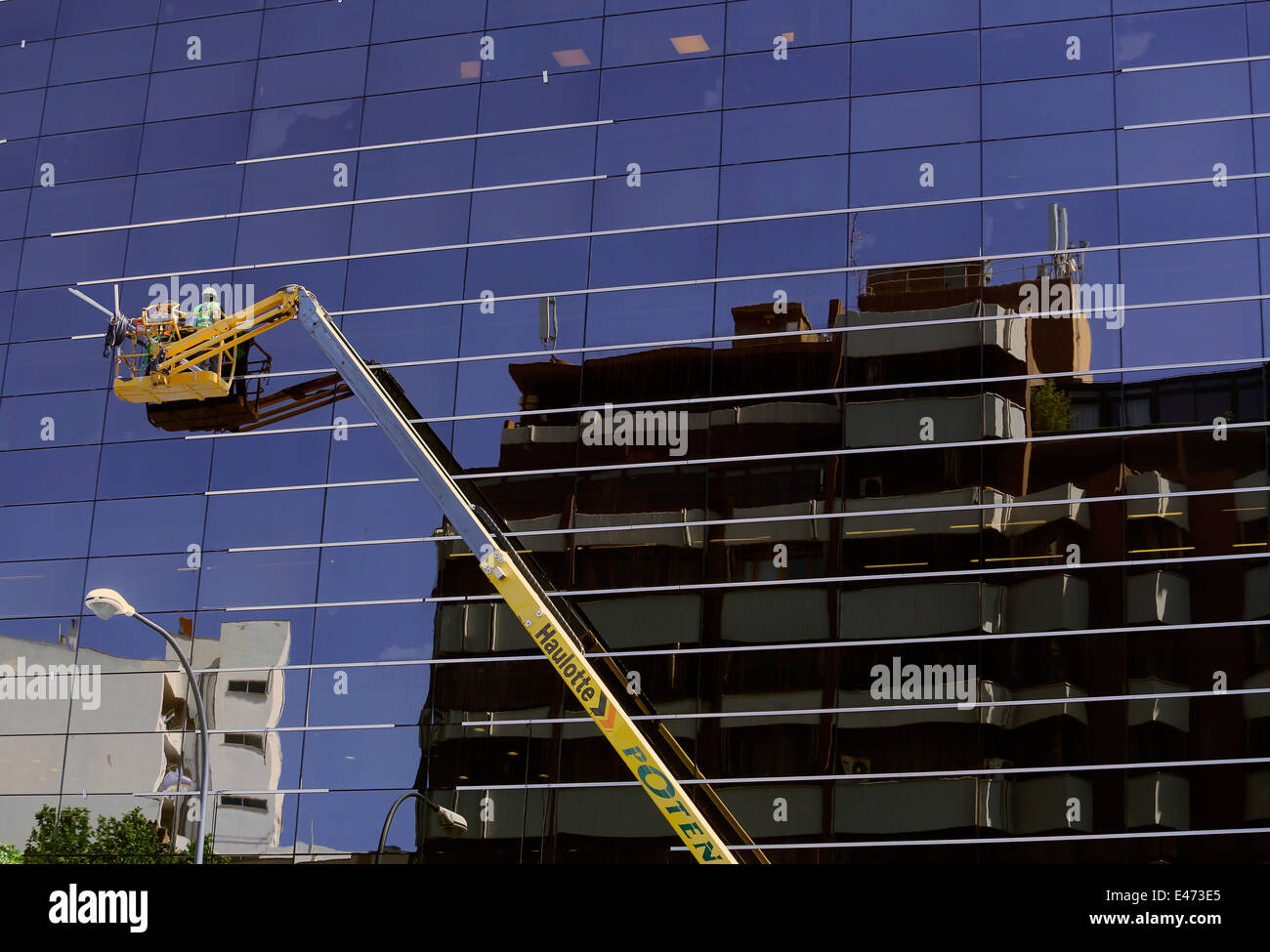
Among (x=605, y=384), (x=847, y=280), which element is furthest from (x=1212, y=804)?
(x=605, y=384)

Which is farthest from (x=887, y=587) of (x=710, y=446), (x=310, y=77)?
(x=310, y=77)

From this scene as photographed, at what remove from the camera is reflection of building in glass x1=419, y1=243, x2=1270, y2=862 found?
23000 millimetres

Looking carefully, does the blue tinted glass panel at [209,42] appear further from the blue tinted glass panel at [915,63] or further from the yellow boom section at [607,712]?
the yellow boom section at [607,712]

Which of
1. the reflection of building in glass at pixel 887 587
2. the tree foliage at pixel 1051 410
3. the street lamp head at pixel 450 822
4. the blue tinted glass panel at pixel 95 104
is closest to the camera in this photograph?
the reflection of building in glass at pixel 887 587

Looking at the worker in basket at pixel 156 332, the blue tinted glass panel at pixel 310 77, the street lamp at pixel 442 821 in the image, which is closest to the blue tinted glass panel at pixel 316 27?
the blue tinted glass panel at pixel 310 77

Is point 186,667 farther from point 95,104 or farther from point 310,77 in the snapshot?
point 95,104

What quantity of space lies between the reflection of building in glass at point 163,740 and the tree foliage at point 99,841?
0.17 meters

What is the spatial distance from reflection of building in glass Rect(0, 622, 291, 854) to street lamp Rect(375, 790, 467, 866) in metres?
1.91

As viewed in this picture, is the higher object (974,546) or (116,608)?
(974,546)

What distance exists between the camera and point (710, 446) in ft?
83.0

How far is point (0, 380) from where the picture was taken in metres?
29.2

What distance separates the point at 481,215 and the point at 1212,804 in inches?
636

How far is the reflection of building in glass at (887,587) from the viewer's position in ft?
75.5
